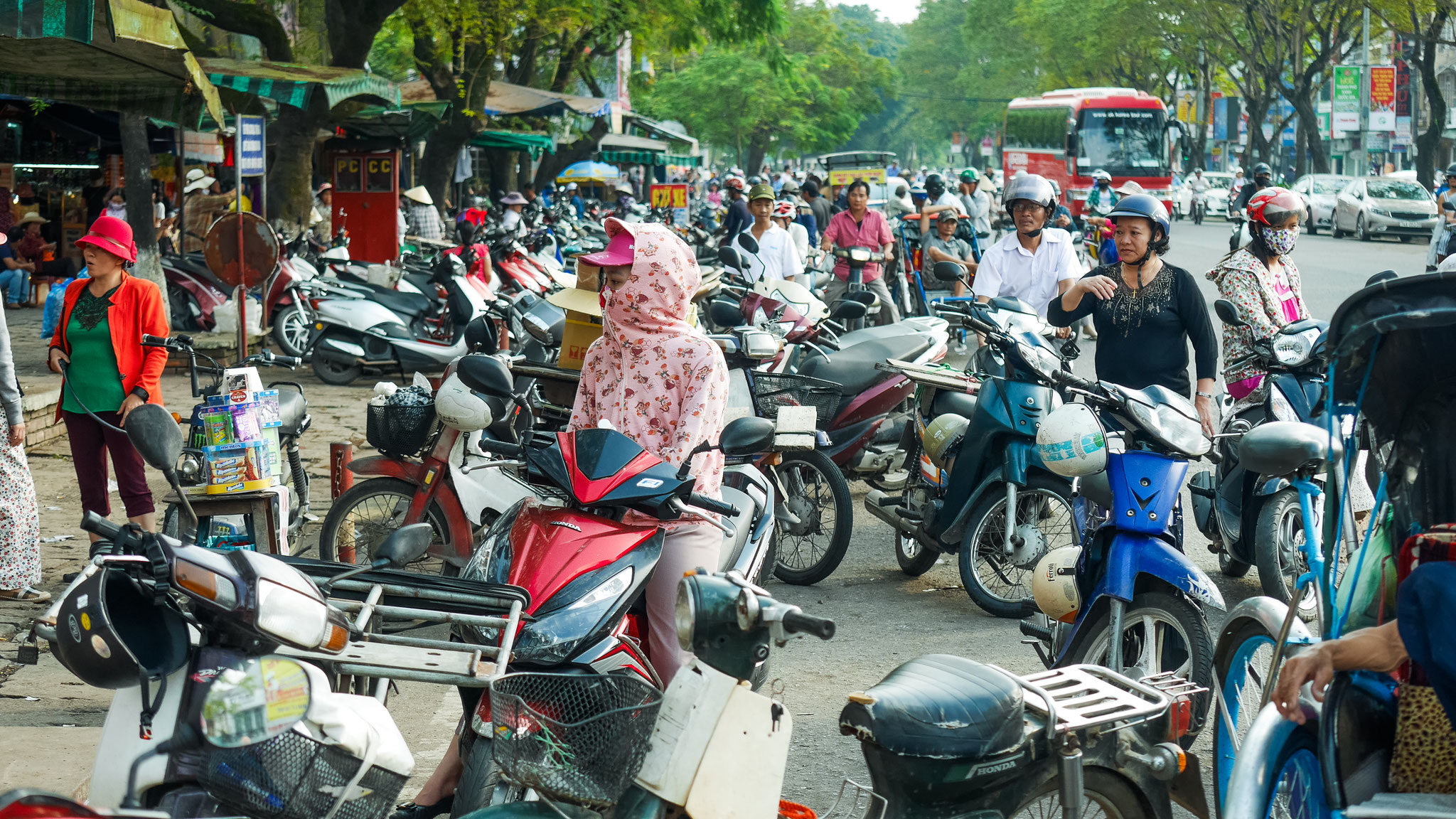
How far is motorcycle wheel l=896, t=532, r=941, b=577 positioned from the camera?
715 cm

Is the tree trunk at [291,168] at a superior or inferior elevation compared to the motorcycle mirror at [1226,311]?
superior

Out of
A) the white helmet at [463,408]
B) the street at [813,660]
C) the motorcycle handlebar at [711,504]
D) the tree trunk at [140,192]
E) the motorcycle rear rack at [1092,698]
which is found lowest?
the street at [813,660]

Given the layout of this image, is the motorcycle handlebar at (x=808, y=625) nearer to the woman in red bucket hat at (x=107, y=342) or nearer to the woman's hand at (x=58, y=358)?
the woman in red bucket hat at (x=107, y=342)

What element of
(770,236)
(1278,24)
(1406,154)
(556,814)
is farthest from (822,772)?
(1406,154)

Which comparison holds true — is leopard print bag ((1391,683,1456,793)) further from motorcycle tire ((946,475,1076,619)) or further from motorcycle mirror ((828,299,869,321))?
motorcycle mirror ((828,299,869,321))

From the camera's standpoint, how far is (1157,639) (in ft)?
14.4

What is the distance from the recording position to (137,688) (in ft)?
9.41

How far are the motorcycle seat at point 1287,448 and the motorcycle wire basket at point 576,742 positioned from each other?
1.38m

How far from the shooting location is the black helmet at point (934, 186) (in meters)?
16.1

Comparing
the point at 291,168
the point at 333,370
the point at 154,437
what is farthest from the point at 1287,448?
the point at 291,168

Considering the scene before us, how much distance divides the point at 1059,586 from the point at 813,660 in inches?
58.8

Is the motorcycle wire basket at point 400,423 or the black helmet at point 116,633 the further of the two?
the motorcycle wire basket at point 400,423

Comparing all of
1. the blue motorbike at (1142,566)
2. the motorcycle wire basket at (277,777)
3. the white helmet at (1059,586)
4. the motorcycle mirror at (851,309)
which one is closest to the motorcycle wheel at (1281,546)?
the blue motorbike at (1142,566)

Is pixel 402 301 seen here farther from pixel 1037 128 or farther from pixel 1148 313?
pixel 1037 128
